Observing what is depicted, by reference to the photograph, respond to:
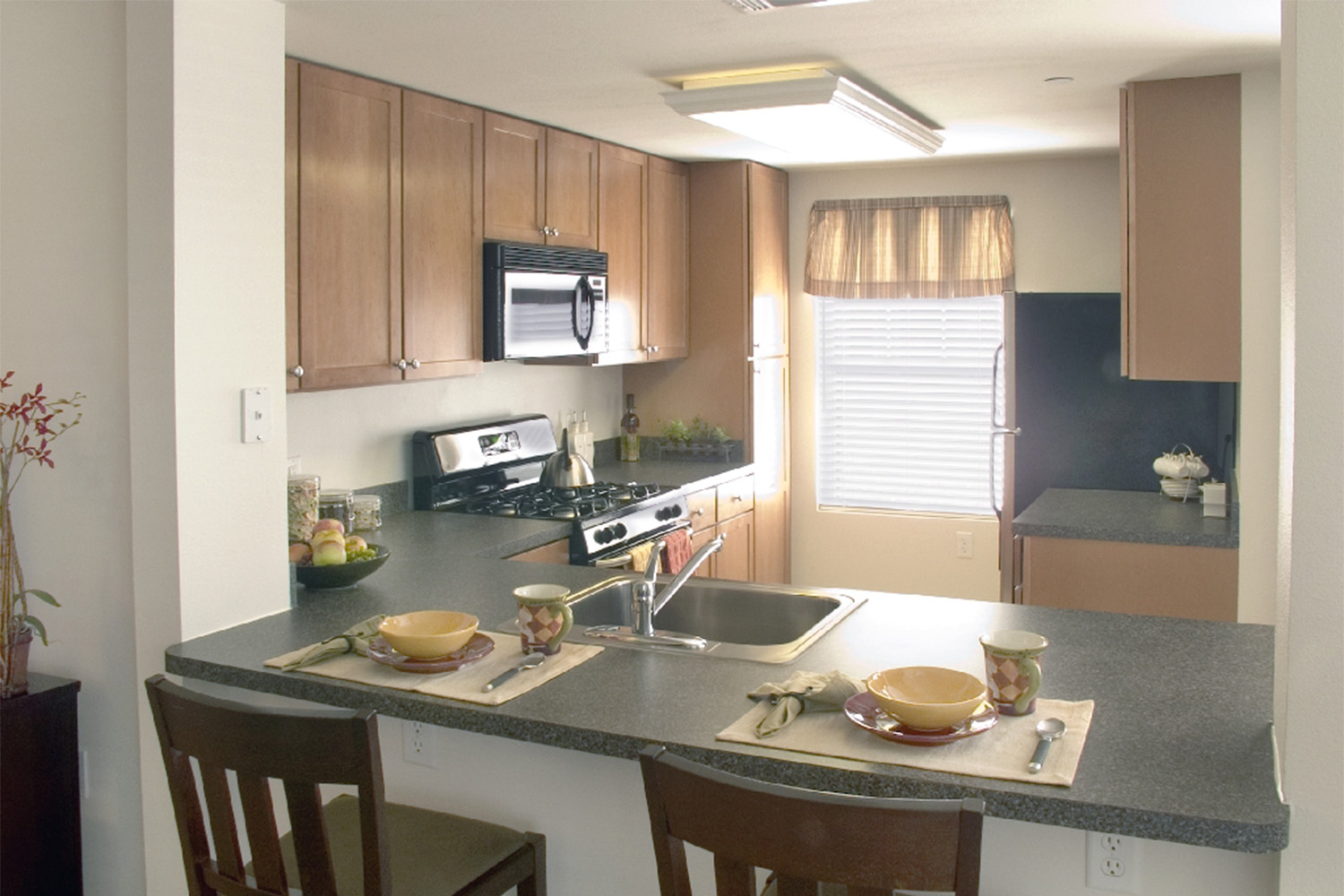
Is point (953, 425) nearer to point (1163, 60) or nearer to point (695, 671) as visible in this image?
point (1163, 60)

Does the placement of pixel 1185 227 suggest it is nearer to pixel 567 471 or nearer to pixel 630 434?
pixel 567 471

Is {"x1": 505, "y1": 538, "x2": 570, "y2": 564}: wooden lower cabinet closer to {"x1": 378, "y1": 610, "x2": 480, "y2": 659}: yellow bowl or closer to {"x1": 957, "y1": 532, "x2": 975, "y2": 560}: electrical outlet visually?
{"x1": 378, "y1": 610, "x2": 480, "y2": 659}: yellow bowl

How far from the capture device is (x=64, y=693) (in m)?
2.54

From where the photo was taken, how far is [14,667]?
2.49m

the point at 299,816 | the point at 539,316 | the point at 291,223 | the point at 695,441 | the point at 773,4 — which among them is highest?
the point at 773,4

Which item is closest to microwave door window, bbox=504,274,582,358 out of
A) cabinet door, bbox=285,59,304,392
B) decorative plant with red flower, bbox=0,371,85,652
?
cabinet door, bbox=285,59,304,392

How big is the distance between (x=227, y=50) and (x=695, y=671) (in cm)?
152

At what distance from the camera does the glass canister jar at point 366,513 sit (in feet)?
11.4

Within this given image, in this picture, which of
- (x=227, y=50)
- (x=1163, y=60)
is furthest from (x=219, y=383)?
(x=1163, y=60)

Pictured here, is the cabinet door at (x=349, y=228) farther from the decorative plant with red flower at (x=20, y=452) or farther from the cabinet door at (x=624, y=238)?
the cabinet door at (x=624, y=238)

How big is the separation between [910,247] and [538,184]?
205cm

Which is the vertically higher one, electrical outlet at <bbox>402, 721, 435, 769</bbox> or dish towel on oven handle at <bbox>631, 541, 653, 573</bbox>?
dish towel on oven handle at <bbox>631, 541, 653, 573</bbox>

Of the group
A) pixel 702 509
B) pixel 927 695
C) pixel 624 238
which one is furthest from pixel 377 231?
pixel 927 695

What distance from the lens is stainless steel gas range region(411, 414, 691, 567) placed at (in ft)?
12.6
